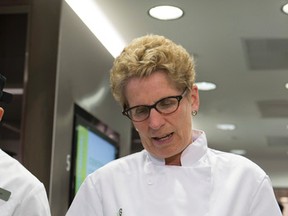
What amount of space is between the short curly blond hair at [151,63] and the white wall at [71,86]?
1.48 m

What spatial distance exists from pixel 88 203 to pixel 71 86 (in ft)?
5.71

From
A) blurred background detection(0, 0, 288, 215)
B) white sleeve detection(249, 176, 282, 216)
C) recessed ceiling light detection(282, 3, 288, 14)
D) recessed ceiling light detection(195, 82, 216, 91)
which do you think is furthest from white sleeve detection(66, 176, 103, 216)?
recessed ceiling light detection(195, 82, 216, 91)

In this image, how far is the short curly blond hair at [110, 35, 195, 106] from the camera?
1.42 m

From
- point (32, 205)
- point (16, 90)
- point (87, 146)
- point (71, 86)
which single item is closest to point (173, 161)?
point (32, 205)

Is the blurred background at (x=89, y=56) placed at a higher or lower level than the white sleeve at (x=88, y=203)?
higher

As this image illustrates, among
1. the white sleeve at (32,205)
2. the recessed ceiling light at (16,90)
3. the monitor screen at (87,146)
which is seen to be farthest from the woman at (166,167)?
the monitor screen at (87,146)

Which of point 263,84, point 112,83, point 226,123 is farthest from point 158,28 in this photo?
point 226,123

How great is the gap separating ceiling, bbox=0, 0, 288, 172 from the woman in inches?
60.1

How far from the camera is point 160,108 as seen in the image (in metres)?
1.43

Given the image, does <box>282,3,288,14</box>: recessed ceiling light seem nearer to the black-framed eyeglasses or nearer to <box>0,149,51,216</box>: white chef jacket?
the black-framed eyeglasses

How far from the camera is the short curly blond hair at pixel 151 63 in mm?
1421

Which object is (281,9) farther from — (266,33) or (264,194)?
(264,194)

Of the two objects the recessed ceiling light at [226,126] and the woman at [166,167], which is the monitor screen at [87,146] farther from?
the recessed ceiling light at [226,126]

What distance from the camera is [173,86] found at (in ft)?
4.73
